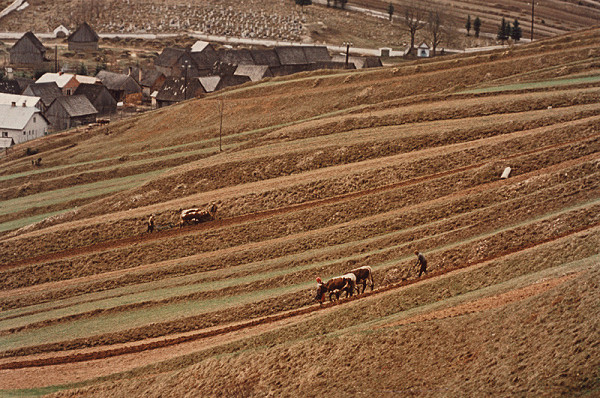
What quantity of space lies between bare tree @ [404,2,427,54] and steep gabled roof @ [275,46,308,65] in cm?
2716

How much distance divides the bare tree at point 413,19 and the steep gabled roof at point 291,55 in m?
27.2

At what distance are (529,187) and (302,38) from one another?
127498mm

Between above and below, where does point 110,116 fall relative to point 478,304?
below

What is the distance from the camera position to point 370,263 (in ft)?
131

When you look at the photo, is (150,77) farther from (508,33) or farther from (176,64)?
(508,33)

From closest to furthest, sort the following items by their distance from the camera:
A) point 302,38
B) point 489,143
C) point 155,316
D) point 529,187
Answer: point 155,316
point 529,187
point 489,143
point 302,38

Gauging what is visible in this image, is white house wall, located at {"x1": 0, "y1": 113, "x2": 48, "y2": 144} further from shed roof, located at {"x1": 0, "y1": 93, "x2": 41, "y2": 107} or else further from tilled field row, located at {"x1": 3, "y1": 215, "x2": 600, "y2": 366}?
tilled field row, located at {"x1": 3, "y1": 215, "x2": 600, "y2": 366}

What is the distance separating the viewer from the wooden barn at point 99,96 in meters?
112

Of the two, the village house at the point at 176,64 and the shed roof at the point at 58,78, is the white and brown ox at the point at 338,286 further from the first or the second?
the village house at the point at 176,64

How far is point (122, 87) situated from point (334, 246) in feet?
280

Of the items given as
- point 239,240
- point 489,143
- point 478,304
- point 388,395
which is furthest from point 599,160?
point 388,395

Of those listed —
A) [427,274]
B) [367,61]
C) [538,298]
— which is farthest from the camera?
[367,61]

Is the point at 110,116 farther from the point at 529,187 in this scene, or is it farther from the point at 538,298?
the point at 538,298

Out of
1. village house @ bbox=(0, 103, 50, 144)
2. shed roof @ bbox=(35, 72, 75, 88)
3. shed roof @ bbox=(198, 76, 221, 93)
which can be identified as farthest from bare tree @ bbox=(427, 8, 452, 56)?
village house @ bbox=(0, 103, 50, 144)
